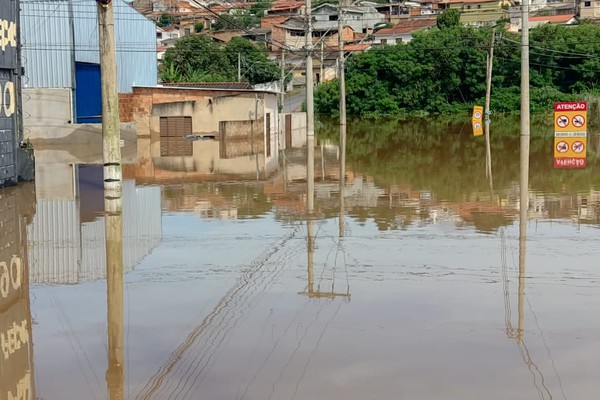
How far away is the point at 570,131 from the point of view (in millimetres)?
44188

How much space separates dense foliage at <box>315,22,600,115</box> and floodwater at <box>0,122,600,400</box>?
53.7 metres

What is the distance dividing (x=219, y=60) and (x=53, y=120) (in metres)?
45.3

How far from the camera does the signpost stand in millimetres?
32812

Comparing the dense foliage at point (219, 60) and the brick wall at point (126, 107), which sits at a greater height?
the dense foliage at point (219, 60)

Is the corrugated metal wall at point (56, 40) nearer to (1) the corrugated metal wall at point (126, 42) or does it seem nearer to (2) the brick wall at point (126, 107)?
(1) the corrugated metal wall at point (126, 42)

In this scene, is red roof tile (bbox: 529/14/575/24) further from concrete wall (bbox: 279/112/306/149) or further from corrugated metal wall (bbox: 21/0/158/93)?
corrugated metal wall (bbox: 21/0/158/93)

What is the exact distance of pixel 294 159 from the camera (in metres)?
34.6

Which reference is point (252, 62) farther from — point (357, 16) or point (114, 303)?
point (114, 303)

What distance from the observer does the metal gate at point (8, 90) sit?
21453 millimetres

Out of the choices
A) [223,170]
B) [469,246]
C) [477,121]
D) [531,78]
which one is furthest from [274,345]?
[531,78]

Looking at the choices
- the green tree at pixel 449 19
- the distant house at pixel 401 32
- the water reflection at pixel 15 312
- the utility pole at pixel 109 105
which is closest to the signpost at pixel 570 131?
the utility pole at pixel 109 105

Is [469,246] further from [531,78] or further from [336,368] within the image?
[531,78]

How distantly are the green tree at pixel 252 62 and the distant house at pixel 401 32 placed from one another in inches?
822

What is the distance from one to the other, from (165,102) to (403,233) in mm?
38948
